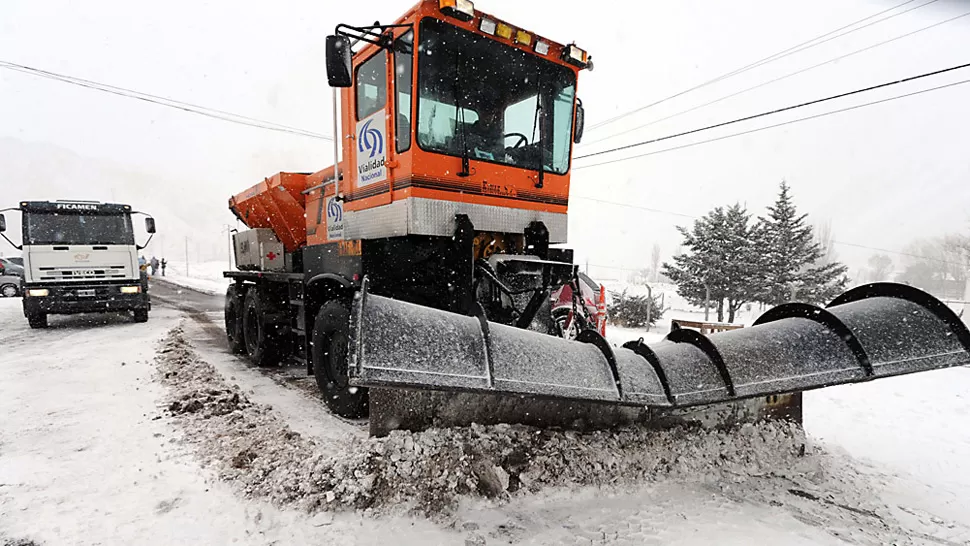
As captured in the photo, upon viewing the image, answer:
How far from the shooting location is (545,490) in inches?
99.7

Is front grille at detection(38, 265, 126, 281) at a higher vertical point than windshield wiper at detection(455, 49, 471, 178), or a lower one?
lower

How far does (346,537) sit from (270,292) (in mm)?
4549

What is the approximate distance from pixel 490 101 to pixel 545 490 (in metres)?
2.82

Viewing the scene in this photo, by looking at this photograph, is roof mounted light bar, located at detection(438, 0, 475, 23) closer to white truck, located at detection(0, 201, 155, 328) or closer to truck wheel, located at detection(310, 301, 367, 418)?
truck wheel, located at detection(310, 301, 367, 418)

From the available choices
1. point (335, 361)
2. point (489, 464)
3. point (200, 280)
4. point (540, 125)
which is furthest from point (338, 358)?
point (200, 280)

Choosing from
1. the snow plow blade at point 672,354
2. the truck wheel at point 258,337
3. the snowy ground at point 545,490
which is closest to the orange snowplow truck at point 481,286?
the snow plow blade at point 672,354

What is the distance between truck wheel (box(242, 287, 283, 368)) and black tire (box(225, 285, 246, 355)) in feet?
1.56

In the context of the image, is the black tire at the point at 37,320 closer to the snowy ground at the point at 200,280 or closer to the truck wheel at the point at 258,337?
the truck wheel at the point at 258,337

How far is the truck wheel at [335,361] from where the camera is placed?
3854mm

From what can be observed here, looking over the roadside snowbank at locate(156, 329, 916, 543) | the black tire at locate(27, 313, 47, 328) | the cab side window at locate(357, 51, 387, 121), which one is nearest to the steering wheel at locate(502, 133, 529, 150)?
the cab side window at locate(357, 51, 387, 121)

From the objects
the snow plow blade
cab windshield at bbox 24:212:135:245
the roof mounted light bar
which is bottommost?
the snow plow blade

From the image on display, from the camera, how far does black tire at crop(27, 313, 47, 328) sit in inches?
379

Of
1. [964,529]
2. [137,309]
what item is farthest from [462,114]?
[137,309]

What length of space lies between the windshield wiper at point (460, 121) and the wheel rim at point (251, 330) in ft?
14.4
